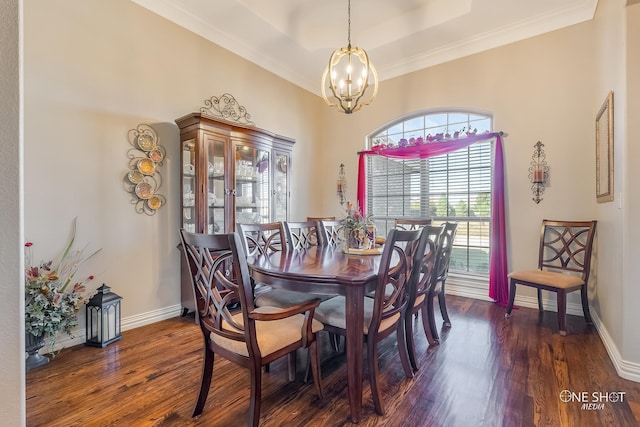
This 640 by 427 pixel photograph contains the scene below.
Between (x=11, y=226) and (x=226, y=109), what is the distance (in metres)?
3.04

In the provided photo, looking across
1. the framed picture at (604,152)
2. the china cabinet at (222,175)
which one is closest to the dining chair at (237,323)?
the china cabinet at (222,175)

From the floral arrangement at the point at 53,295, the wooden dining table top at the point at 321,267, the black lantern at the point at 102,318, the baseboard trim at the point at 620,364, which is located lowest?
the baseboard trim at the point at 620,364

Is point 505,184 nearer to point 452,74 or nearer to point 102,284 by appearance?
point 452,74

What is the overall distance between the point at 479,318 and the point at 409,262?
5.93 feet

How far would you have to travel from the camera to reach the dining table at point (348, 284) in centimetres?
157

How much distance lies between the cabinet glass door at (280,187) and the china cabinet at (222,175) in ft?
0.19

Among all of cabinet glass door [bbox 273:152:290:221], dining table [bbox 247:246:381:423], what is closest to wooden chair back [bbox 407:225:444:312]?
dining table [bbox 247:246:381:423]

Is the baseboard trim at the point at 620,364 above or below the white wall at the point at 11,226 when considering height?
below

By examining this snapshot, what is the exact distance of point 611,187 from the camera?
2396 millimetres

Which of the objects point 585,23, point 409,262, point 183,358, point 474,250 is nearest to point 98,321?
point 183,358

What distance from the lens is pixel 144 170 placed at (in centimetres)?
291

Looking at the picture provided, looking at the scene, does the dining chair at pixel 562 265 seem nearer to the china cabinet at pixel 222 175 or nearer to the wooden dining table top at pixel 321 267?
the wooden dining table top at pixel 321 267

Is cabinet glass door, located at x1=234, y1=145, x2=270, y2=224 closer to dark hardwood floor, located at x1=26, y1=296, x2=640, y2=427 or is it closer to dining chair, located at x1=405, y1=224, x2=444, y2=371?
dark hardwood floor, located at x1=26, y1=296, x2=640, y2=427

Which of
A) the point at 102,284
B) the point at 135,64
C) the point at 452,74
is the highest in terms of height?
the point at 452,74
